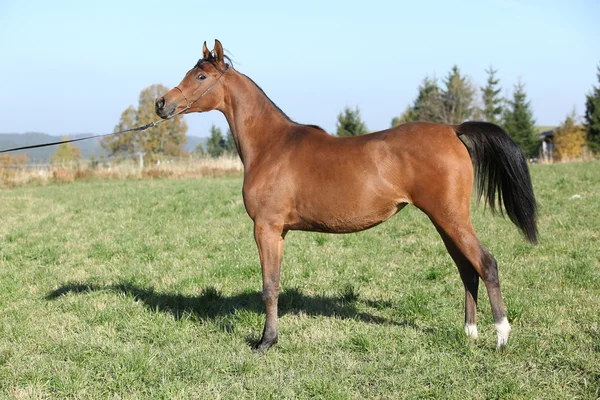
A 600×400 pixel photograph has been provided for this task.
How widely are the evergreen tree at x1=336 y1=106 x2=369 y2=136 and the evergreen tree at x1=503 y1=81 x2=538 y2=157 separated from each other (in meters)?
15.2

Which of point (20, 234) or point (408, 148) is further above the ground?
point (408, 148)

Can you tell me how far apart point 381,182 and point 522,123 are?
171 ft

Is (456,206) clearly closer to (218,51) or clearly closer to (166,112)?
(218,51)

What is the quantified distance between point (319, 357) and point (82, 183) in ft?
71.9

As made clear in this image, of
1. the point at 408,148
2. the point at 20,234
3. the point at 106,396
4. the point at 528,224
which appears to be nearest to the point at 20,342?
the point at 106,396

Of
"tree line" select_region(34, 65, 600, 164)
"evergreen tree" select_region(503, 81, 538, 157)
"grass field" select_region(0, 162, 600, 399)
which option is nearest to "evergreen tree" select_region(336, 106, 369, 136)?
"tree line" select_region(34, 65, 600, 164)

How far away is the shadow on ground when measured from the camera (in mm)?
5844

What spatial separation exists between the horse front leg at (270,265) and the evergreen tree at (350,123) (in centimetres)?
4473

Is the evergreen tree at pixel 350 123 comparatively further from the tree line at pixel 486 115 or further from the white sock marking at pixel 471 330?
the white sock marking at pixel 471 330

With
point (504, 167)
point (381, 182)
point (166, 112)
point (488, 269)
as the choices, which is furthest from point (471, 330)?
point (166, 112)

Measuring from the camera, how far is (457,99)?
168 feet

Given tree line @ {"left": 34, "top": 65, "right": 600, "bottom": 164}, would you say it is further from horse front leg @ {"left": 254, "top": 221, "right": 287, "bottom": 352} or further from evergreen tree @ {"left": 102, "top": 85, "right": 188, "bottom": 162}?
horse front leg @ {"left": 254, "top": 221, "right": 287, "bottom": 352}

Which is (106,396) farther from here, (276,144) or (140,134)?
(140,134)

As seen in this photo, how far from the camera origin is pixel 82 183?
23797 millimetres
